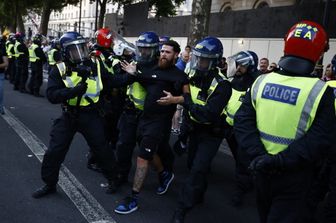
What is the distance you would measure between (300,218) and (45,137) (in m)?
5.47

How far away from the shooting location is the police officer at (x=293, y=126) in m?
2.37

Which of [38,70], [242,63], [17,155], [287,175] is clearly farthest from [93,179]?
[38,70]

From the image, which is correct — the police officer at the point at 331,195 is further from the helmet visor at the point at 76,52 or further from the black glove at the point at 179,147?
the black glove at the point at 179,147

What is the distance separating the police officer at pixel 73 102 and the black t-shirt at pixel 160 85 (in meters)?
0.55

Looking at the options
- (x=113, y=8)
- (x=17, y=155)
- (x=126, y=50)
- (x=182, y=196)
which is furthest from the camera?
(x=113, y=8)

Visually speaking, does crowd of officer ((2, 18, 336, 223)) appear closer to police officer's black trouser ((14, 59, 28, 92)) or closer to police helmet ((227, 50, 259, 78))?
police helmet ((227, 50, 259, 78))

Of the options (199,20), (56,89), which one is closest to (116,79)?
(56,89)

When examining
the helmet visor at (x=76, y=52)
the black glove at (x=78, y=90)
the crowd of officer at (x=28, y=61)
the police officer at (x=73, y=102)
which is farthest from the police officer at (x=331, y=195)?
the crowd of officer at (x=28, y=61)

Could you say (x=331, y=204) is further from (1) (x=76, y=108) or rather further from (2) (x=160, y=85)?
(1) (x=76, y=108)

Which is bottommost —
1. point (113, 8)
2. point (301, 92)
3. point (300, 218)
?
point (300, 218)

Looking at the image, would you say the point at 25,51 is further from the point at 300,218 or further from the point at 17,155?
the point at 300,218

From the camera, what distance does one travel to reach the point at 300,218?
2.45 meters

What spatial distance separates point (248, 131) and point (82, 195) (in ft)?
8.24

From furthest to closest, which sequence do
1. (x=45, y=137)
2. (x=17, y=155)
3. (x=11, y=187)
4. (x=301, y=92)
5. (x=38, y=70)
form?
(x=38, y=70) < (x=45, y=137) < (x=17, y=155) < (x=11, y=187) < (x=301, y=92)
